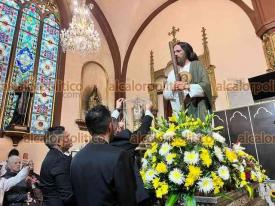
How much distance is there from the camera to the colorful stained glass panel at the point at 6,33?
6141mm

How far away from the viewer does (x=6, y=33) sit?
20.5 feet

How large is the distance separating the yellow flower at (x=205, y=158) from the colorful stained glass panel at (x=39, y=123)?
576 centimetres

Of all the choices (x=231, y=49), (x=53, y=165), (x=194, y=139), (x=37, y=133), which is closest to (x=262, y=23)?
(x=231, y=49)

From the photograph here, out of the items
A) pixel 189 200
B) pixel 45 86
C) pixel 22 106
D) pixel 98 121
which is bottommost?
pixel 189 200

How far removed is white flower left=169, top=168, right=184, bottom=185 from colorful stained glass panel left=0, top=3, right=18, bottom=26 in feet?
22.4

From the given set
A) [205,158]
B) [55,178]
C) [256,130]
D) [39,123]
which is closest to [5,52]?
[39,123]

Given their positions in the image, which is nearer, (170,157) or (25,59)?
(170,157)

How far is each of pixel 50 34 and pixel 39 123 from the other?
3029 mm

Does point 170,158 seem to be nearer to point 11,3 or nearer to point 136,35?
point 11,3

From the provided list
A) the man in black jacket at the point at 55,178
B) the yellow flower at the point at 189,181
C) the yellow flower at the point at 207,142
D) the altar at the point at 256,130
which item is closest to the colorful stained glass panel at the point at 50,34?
the altar at the point at 256,130

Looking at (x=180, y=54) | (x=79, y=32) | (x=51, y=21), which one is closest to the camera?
(x=180, y=54)

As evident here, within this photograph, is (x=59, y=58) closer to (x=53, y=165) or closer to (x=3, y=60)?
(x=3, y=60)

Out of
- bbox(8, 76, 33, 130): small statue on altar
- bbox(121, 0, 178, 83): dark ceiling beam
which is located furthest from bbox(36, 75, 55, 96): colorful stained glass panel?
bbox(121, 0, 178, 83): dark ceiling beam

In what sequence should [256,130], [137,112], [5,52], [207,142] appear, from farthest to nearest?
[137,112], [5,52], [256,130], [207,142]
